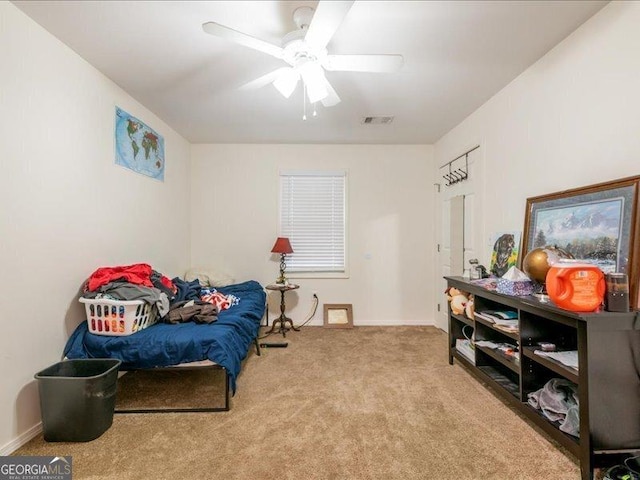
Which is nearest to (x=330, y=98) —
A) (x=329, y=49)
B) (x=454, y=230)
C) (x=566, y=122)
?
(x=329, y=49)

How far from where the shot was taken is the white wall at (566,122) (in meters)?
1.71

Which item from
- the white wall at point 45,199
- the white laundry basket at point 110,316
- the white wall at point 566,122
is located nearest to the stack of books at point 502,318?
the white wall at point 566,122

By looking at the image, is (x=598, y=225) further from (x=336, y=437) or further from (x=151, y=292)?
(x=151, y=292)

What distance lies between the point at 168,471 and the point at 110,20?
2597 millimetres

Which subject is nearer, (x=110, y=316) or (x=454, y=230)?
(x=110, y=316)

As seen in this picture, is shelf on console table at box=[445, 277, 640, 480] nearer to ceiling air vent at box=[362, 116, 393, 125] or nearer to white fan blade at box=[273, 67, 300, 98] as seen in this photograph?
white fan blade at box=[273, 67, 300, 98]

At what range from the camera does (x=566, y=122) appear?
2.10 m

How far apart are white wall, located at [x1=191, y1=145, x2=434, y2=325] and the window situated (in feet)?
0.42

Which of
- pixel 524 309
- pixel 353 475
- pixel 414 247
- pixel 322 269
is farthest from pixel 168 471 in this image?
pixel 414 247

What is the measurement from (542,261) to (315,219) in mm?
2959

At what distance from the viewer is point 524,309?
1.91 meters

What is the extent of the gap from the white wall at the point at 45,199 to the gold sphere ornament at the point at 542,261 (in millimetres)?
3056

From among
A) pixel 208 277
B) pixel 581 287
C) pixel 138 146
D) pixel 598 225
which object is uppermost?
pixel 138 146

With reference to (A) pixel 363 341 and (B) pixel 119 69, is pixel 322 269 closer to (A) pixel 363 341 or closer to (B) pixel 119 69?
(A) pixel 363 341
